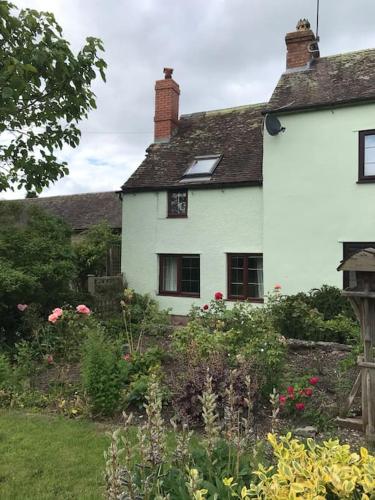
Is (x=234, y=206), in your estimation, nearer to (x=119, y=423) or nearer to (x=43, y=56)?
(x=43, y=56)

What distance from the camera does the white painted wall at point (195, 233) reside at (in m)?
13.6

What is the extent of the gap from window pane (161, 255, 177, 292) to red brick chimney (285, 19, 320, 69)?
7.45 meters

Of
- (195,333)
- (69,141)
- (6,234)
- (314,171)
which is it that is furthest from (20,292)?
(314,171)

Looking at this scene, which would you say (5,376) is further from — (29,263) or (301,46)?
(301,46)

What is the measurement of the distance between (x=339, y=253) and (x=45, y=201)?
23.3m

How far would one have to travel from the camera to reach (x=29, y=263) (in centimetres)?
905

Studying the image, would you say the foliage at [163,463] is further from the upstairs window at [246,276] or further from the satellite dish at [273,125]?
the satellite dish at [273,125]

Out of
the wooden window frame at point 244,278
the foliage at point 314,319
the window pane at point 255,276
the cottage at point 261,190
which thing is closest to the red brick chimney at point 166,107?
the cottage at point 261,190

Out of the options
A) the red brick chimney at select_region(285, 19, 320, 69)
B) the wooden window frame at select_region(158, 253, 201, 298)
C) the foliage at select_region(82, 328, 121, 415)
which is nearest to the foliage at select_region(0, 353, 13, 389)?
the foliage at select_region(82, 328, 121, 415)

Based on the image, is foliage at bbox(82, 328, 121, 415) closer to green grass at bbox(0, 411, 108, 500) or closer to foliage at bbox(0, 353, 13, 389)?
green grass at bbox(0, 411, 108, 500)

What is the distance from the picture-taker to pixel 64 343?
7.69 metres

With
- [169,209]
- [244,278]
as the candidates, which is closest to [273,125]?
[169,209]

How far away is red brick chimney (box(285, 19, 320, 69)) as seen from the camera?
13.9m

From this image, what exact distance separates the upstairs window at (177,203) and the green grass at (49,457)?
1025 centimetres
